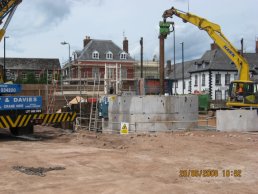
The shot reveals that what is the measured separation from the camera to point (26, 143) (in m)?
16.6

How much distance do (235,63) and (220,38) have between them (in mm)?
2121

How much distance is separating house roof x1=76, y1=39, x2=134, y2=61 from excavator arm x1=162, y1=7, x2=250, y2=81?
44529 mm

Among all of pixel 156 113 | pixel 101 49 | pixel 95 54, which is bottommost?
pixel 156 113

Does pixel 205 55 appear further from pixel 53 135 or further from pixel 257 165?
pixel 257 165

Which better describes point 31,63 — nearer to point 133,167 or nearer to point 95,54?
point 95,54

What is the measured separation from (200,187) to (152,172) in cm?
203

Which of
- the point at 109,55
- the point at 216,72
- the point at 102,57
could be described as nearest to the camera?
the point at 216,72

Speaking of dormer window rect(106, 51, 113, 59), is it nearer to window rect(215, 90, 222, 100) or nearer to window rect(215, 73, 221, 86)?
window rect(215, 73, 221, 86)

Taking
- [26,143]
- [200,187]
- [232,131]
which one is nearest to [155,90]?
[232,131]

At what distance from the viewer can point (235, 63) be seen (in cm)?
2880

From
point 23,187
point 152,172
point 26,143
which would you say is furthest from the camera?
point 26,143

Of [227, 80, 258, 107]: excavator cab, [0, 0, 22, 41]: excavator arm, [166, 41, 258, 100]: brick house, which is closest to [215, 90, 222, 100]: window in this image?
[166, 41, 258, 100]: brick house

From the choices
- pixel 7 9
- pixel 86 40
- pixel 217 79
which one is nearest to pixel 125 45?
pixel 86 40

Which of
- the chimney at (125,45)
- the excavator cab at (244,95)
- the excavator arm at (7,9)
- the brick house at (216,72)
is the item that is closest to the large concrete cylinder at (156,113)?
the excavator cab at (244,95)
